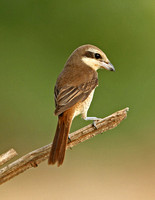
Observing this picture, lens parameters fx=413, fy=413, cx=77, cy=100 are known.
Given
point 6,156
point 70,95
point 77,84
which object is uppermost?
point 77,84

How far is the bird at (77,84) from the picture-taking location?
2430 mm

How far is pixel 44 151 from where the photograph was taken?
2.03 metres

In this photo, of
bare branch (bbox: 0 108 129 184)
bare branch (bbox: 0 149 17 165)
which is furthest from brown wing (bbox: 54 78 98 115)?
bare branch (bbox: 0 149 17 165)

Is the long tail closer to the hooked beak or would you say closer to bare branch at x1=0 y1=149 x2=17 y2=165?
bare branch at x1=0 y1=149 x2=17 y2=165

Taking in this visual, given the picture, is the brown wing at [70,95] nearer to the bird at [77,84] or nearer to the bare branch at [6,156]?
the bird at [77,84]

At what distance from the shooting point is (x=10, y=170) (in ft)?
6.18

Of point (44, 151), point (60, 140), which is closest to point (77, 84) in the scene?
point (60, 140)

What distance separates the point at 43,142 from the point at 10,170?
4273 mm

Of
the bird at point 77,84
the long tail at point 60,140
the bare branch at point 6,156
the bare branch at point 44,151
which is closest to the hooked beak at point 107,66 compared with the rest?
the bird at point 77,84

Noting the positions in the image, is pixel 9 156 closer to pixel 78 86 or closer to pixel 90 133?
pixel 90 133

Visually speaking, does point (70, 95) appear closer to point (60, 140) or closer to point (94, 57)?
point (94, 57)

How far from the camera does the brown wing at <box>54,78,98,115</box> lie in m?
2.44

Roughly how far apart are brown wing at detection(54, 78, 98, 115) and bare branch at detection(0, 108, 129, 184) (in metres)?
0.32

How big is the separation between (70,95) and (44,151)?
62 centimetres
